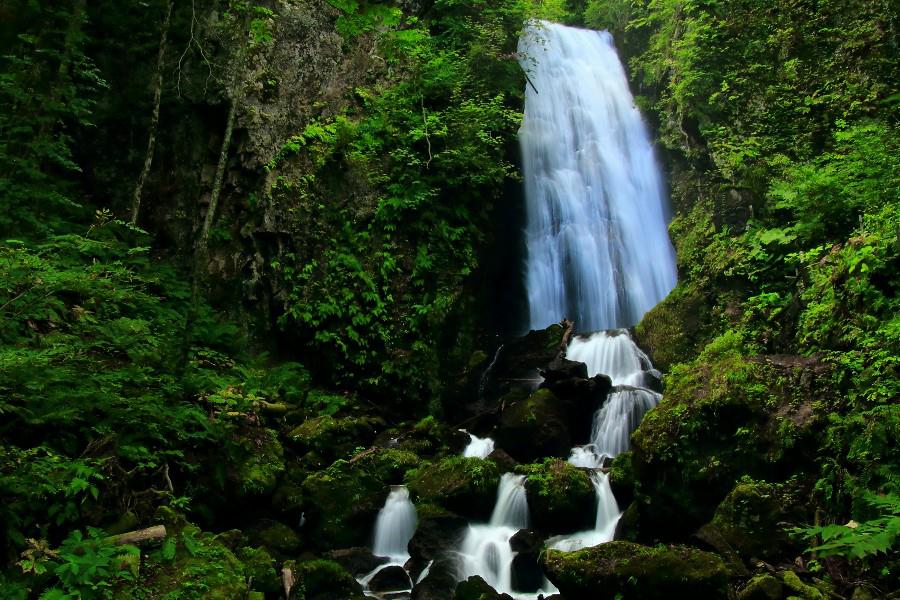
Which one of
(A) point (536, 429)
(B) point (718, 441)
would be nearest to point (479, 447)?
(A) point (536, 429)

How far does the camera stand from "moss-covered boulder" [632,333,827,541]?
22.3 feet

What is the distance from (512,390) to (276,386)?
4.63m

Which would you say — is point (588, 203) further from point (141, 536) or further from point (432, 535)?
point (141, 536)

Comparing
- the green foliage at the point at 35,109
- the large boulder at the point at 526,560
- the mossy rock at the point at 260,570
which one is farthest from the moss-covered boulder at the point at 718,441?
the green foliage at the point at 35,109

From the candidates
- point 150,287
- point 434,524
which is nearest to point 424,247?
point 150,287

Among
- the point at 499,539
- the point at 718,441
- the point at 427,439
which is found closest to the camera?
the point at 718,441

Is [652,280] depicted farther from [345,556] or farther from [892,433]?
[345,556]

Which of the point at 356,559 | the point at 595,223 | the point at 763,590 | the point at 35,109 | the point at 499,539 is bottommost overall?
the point at 499,539

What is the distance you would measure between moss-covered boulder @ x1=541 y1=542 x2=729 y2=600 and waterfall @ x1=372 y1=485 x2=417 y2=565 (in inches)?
94.3

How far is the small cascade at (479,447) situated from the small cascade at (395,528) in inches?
74.8

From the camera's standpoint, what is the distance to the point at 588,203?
16109 millimetres

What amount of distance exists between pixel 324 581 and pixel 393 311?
6.01 metres

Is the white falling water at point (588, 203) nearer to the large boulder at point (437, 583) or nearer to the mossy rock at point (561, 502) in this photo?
the mossy rock at point (561, 502)

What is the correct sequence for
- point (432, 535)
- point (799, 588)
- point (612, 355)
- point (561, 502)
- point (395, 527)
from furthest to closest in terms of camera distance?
point (612, 355)
point (395, 527)
point (561, 502)
point (432, 535)
point (799, 588)
